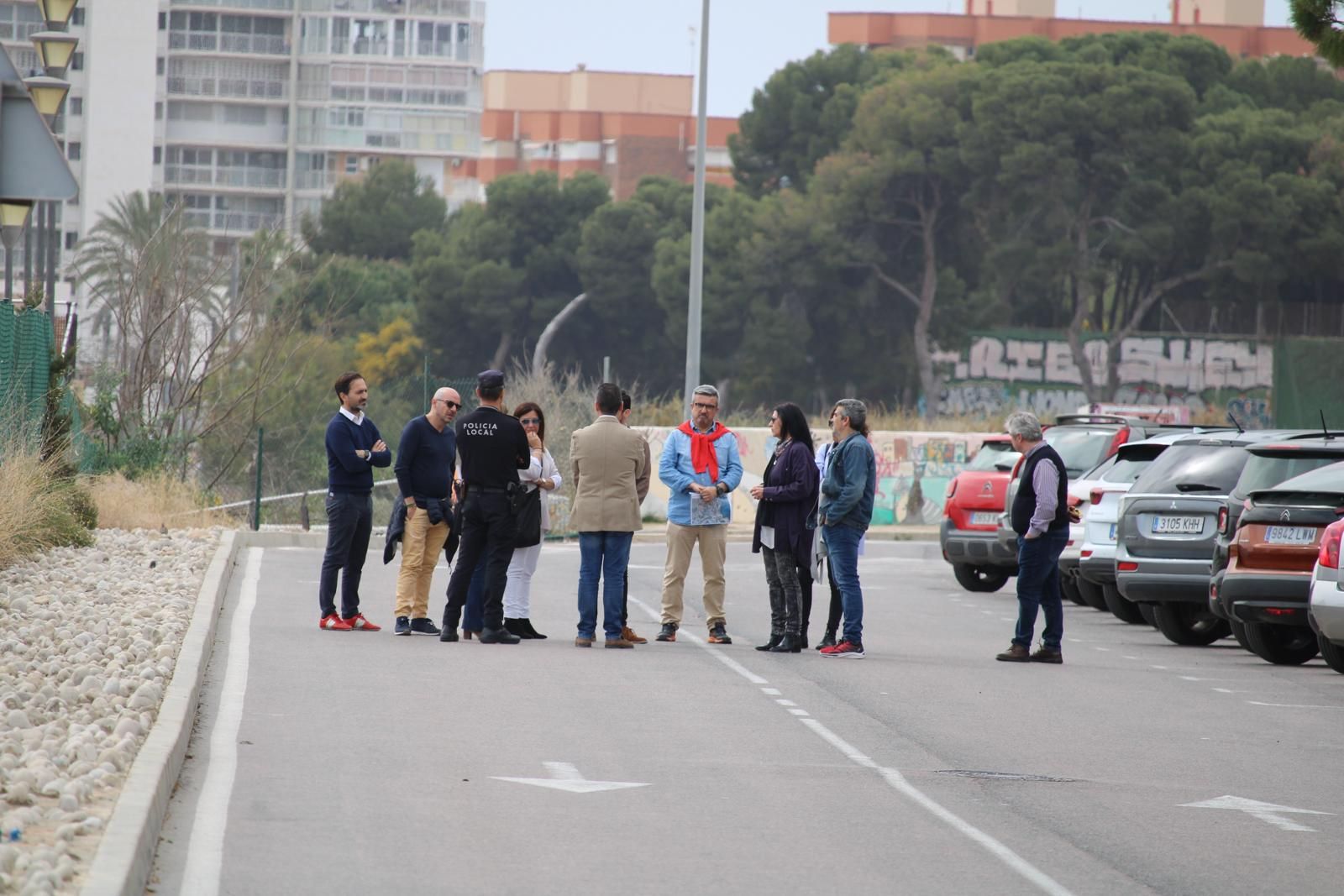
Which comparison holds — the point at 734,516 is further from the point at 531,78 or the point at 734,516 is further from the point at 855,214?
the point at 531,78

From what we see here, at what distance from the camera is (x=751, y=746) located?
10.3 meters

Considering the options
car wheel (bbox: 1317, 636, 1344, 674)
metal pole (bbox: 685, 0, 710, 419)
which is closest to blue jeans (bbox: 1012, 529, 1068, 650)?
car wheel (bbox: 1317, 636, 1344, 674)

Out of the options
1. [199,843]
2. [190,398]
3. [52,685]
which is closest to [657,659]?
[52,685]

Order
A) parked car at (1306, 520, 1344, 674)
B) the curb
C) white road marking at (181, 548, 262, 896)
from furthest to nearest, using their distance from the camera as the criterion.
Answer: parked car at (1306, 520, 1344, 674)
white road marking at (181, 548, 262, 896)
the curb

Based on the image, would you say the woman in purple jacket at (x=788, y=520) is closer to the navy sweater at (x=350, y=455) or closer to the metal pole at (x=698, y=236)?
the navy sweater at (x=350, y=455)

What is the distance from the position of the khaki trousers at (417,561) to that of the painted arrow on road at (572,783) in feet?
19.9

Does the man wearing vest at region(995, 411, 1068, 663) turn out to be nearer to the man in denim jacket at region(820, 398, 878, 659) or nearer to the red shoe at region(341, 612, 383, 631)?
the man in denim jacket at region(820, 398, 878, 659)

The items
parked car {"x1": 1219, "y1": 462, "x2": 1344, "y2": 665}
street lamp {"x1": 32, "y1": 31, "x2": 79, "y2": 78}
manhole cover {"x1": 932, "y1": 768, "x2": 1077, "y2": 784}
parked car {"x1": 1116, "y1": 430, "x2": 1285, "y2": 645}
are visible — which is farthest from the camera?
street lamp {"x1": 32, "y1": 31, "x2": 79, "y2": 78}

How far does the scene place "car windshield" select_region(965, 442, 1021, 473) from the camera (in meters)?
22.3

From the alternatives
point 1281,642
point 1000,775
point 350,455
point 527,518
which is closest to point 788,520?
point 527,518

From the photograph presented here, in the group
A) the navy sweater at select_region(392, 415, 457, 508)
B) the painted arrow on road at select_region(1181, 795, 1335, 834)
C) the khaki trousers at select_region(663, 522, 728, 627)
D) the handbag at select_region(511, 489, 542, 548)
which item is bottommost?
the painted arrow on road at select_region(1181, 795, 1335, 834)

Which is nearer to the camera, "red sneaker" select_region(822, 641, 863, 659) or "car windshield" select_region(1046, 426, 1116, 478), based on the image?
"red sneaker" select_region(822, 641, 863, 659)

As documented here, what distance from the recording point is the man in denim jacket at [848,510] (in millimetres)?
14867

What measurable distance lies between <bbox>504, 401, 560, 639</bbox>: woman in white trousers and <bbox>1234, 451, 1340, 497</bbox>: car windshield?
17.3ft
